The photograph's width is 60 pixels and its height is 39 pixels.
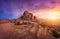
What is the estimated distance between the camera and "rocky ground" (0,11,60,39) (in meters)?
1.73

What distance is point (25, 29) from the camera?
1771mm

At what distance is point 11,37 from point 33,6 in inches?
16.7

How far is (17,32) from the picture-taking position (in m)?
1.75

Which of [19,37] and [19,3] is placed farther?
[19,3]

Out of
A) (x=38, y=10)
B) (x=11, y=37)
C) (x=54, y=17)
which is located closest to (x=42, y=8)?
(x=38, y=10)

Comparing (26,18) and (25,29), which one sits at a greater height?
(26,18)

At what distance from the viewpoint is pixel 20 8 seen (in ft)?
6.05

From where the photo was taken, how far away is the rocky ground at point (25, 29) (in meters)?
1.73

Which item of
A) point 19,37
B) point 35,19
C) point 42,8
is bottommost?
point 19,37

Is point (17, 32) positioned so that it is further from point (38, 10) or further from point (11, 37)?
point (38, 10)

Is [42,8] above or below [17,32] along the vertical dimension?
above

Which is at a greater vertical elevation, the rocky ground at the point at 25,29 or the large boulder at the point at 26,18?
the large boulder at the point at 26,18

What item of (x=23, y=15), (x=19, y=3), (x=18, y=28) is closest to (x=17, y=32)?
(x=18, y=28)

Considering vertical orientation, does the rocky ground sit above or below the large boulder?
below
